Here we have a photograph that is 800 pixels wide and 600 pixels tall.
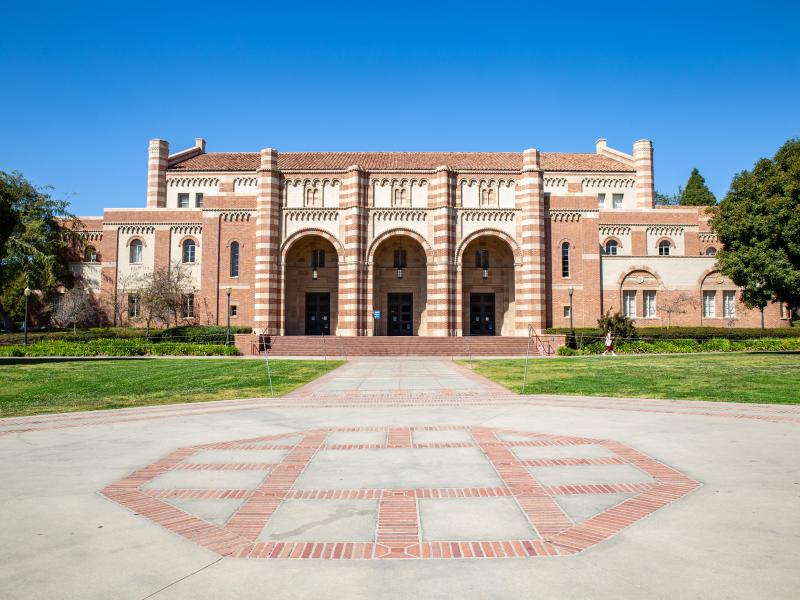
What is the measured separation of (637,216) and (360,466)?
42243mm

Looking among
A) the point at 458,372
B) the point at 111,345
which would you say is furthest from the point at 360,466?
the point at 111,345

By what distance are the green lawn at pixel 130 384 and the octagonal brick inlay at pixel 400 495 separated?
5872 mm

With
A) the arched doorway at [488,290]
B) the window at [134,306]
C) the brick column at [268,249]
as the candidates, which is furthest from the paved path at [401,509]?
the window at [134,306]

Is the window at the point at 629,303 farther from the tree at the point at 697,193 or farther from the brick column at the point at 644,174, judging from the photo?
the tree at the point at 697,193

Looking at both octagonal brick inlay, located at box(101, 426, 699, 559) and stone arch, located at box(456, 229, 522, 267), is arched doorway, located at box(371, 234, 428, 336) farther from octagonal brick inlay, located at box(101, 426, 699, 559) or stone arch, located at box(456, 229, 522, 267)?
octagonal brick inlay, located at box(101, 426, 699, 559)

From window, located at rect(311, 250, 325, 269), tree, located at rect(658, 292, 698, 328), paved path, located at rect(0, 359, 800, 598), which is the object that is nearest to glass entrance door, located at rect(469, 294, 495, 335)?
window, located at rect(311, 250, 325, 269)

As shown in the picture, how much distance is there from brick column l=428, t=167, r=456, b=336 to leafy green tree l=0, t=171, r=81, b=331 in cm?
2728

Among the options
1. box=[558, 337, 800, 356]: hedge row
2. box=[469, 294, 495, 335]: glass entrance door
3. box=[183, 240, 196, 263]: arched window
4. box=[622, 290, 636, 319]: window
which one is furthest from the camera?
box=[183, 240, 196, 263]: arched window

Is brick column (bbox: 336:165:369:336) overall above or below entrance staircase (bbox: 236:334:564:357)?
above

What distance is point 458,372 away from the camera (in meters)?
21.0

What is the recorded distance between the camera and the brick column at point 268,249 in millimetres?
37594

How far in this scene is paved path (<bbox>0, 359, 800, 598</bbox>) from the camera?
12.7ft

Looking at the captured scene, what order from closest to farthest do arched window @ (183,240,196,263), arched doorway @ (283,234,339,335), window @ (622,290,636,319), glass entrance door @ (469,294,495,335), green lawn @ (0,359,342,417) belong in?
green lawn @ (0,359,342,417)
window @ (622,290,636,319)
arched doorway @ (283,234,339,335)
glass entrance door @ (469,294,495,335)
arched window @ (183,240,196,263)

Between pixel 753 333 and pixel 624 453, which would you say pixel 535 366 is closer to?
pixel 624 453
